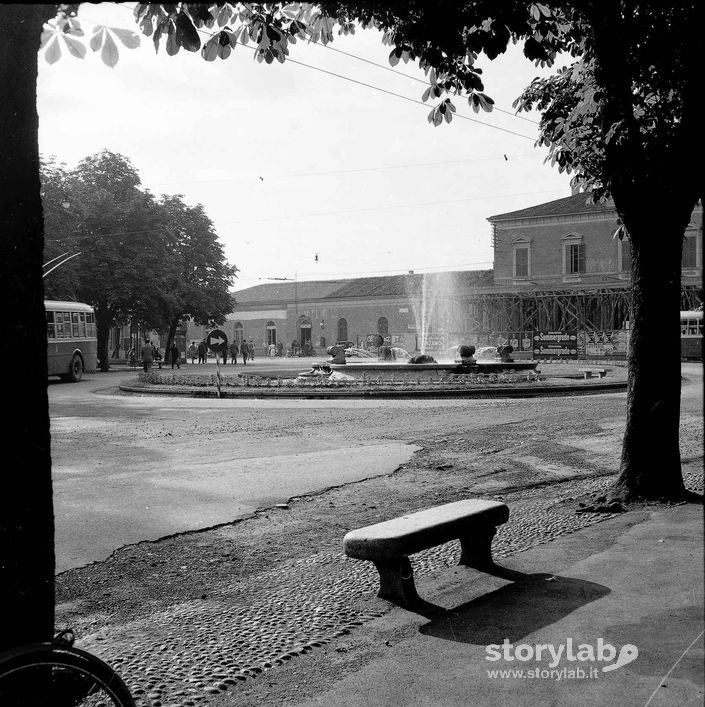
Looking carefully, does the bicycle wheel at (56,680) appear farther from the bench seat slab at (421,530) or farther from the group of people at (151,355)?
the group of people at (151,355)

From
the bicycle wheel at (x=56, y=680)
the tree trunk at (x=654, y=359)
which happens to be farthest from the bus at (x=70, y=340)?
the bicycle wheel at (x=56, y=680)

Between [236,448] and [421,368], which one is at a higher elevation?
[421,368]

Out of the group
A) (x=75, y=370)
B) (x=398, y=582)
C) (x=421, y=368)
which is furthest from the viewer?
(x=75, y=370)

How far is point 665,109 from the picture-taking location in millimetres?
8078

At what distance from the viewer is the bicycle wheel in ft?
8.38

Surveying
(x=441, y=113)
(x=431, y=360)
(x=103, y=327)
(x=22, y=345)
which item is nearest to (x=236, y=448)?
(x=441, y=113)

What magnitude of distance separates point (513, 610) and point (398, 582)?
709 mm

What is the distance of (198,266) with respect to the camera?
5656 cm

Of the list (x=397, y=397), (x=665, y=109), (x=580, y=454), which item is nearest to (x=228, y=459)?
(x=580, y=454)

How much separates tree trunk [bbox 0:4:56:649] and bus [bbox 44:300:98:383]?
3153 centimetres

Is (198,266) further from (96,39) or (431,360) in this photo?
(96,39)

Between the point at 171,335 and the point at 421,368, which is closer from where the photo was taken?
the point at 421,368

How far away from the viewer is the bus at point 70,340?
111 ft

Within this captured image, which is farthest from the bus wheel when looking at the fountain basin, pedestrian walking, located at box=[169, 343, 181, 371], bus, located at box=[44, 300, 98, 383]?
pedestrian walking, located at box=[169, 343, 181, 371]
